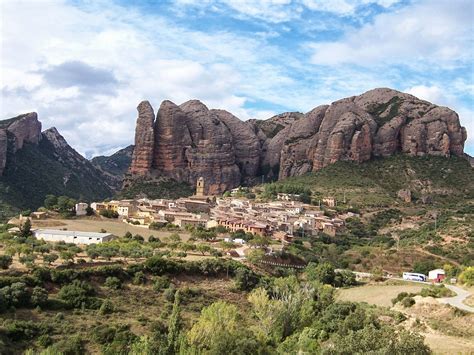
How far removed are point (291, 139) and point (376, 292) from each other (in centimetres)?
8974

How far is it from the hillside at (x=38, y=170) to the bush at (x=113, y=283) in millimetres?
58813

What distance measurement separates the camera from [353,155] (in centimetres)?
12219

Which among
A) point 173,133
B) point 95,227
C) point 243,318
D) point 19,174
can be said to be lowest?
point 243,318

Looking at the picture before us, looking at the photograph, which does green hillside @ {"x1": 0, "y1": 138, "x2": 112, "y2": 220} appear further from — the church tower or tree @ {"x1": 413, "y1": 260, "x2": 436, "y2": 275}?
tree @ {"x1": 413, "y1": 260, "x2": 436, "y2": 275}

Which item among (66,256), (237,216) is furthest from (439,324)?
(237,216)

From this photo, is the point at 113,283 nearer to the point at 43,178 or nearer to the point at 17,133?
the point at 43,178

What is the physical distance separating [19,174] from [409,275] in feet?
312

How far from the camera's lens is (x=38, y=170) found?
13612cm

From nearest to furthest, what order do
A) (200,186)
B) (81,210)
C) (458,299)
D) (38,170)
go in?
(458,299), (81,210), (200,186), (38,170)

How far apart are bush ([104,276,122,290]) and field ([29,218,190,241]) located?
78.7ft

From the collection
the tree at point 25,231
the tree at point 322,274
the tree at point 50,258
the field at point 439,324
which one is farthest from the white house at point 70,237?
the field at point 439,324

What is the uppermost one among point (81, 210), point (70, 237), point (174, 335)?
point (81, 210)

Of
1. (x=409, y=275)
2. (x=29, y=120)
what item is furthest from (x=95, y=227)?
(x=29, y=120)

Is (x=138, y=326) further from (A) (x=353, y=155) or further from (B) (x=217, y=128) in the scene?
(B) (x=217, y=128)
